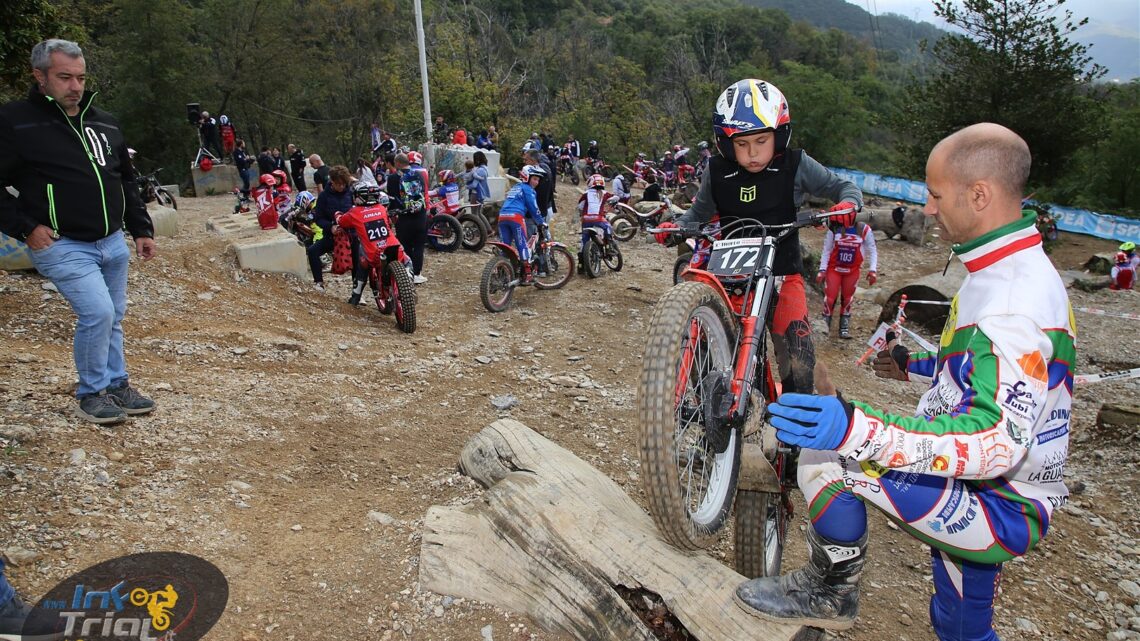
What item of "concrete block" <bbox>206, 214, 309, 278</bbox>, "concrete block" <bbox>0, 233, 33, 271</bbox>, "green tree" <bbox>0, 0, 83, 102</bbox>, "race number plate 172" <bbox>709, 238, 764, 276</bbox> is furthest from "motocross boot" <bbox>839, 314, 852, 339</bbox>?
"green tree" <bbox>0, 0, 83, 102</bbox>

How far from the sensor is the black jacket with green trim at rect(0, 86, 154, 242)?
138 inches

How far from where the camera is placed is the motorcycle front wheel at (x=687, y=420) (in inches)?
88.5

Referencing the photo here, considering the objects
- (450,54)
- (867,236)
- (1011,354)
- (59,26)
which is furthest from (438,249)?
(450,54)

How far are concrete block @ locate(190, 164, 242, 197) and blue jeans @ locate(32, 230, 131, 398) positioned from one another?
62.3 ft

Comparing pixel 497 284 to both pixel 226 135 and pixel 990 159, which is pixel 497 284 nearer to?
pixel 990 159

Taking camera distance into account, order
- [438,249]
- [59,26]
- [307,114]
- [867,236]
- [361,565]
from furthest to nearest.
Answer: [307,114] < [438,249] < [867,236] < [59,26] < [361,565]

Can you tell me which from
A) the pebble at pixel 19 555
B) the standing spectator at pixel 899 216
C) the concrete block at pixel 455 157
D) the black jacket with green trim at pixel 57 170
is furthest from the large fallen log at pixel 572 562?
the standing spectator at pixel 899 216

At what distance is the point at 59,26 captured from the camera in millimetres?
7035

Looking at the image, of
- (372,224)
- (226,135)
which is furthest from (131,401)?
(226,135)

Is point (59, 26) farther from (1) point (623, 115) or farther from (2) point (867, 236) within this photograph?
(1) point (623, 115)

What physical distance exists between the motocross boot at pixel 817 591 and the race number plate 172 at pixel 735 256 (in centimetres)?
119

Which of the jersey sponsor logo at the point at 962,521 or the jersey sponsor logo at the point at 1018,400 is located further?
the jersey sponsor logo at the point at 962,521

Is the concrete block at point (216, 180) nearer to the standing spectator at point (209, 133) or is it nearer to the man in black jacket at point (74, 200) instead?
the standing spectator at point (209, 133)

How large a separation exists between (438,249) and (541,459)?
32.1 feet
